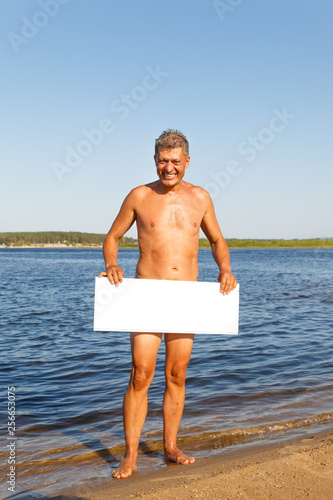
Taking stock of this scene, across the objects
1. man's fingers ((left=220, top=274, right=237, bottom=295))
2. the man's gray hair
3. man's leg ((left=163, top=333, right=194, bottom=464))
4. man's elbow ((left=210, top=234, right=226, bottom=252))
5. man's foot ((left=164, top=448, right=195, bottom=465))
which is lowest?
man's foot ((left=164, top=448, right=195, bottom=465))

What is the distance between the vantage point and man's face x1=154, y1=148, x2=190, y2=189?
3580 mm

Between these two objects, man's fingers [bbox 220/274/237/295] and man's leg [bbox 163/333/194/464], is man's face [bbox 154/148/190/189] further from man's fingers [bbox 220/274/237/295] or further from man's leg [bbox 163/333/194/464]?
man's leg [bbox 163/333/194/464]

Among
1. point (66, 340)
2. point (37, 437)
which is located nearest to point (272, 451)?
point (37, 437)

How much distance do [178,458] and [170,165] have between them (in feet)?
8.11

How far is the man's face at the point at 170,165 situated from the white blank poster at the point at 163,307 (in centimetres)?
80

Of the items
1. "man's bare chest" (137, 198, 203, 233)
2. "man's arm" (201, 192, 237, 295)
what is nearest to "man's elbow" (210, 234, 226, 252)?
"man's arm" (201, 192, 237, 295)

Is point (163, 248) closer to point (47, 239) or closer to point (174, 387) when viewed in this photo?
point (174, 387)

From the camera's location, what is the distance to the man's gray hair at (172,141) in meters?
3.57

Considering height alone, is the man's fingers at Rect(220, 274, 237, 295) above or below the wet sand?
above

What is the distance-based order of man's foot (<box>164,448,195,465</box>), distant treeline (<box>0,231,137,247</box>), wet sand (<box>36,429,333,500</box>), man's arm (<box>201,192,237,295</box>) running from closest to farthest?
wet sand (<box>36,429,333,500</box>) → man's arm (<box>201,192,237,295</box>) → man's foot (<box>164,448,195,465</box>) → distant treeline (<box>0,231,137,247</box>)

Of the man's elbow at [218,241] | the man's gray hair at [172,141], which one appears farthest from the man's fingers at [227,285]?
the man's gray hair at [172,141]

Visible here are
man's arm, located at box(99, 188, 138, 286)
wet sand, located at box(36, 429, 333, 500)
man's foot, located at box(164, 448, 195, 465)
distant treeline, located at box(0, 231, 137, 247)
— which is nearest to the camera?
wet sand, located at box(36, 429, 333, 500)

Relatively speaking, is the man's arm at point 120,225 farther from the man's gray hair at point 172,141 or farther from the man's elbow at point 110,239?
the man's gray hair at point 172,141

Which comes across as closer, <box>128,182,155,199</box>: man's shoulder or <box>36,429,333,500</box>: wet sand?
<box>36,429,333,500</box>: wet sand
